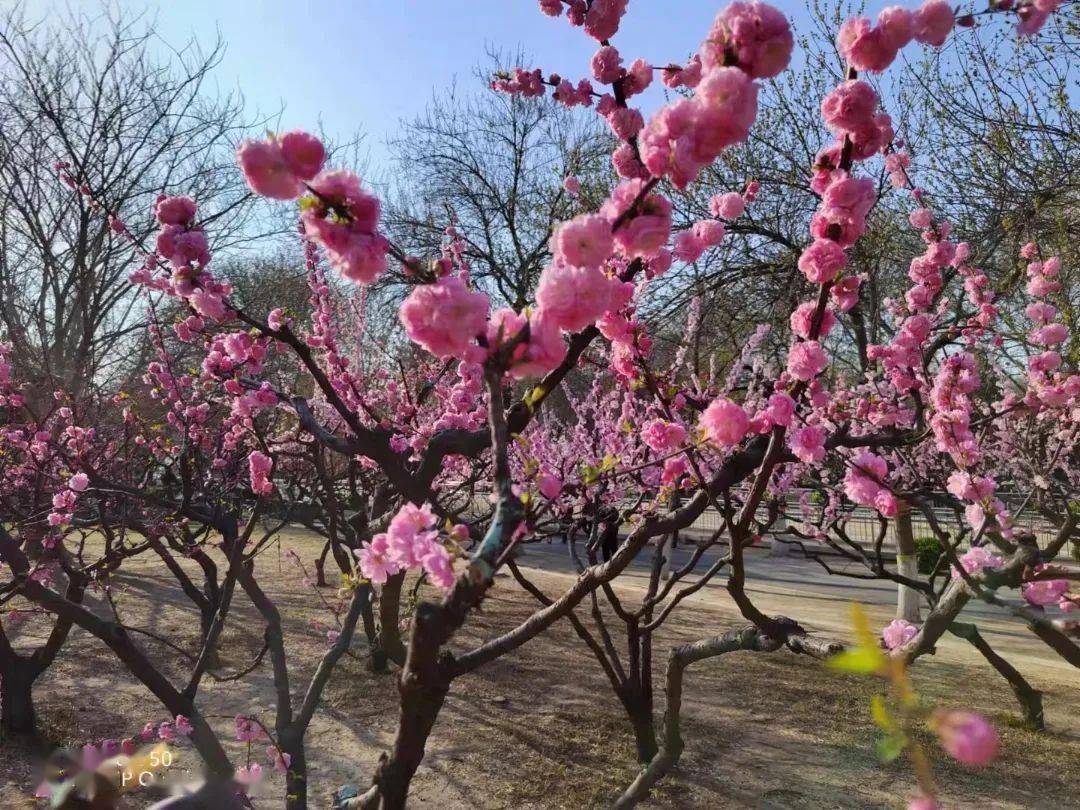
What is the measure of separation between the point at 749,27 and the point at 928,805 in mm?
1127

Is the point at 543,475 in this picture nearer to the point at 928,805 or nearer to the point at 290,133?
the point at 290,133

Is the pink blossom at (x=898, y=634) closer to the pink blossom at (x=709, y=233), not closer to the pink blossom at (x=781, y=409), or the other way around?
the pink blossom at (x=781, y=409)

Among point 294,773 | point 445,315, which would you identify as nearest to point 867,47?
point 445,315

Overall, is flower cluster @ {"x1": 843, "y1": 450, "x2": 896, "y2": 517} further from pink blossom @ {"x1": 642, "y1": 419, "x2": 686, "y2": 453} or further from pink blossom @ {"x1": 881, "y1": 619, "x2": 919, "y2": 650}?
pink blossom @ {"x1": 881, "y1": 619, "x2": 919, "y2": 650}

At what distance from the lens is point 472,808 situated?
4.02 metres

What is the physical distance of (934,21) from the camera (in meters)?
1.48

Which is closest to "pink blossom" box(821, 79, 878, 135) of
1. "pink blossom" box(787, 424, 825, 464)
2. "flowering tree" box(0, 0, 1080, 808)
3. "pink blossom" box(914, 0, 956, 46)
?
"flowering tree" box(0, 0, 1080, 808)

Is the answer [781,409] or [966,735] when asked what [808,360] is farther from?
[966,735]

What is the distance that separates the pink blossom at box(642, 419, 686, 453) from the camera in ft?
9.36

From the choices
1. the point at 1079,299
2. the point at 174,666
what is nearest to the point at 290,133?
the point at 174,666

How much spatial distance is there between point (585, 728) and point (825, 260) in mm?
4310

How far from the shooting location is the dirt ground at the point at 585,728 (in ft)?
13.7

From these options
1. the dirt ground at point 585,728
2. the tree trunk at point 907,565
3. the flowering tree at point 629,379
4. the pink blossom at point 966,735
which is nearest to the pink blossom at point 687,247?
the flowering tree at point 629,379

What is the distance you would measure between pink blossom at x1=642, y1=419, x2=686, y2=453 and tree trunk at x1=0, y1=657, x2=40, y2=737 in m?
4.34
